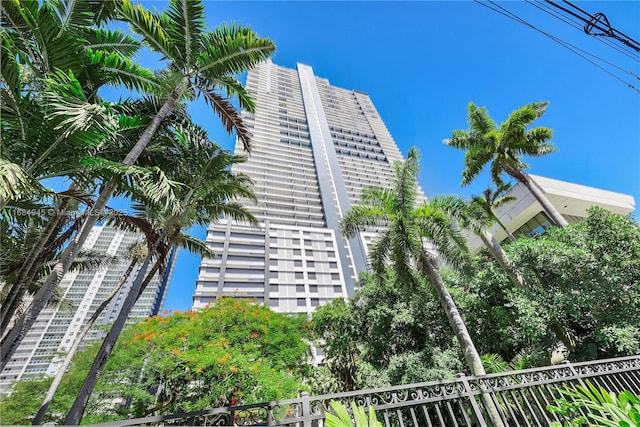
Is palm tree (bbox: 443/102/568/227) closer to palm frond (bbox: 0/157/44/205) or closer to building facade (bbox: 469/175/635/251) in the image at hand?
building facade (bbox: 469/175/635/251)

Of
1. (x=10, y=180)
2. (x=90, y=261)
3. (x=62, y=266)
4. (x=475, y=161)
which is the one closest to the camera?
(x=10, y=180)

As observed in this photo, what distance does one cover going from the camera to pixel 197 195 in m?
7.98

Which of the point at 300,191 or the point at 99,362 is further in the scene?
the point at 300,191

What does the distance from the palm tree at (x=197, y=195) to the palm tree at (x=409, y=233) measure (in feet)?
14.5

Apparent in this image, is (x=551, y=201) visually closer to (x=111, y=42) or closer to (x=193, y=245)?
(x=193, y=245)

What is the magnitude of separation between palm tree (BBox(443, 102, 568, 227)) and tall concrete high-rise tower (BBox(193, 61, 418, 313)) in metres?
24.0

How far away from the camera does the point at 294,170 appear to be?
187 feet

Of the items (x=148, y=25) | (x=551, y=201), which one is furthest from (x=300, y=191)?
(x=148, y=25)

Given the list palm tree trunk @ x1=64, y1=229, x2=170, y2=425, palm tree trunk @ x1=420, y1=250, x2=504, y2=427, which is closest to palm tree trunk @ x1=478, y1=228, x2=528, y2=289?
palm tree trunk @ x1=420, y1=250, x2=504, y2=427

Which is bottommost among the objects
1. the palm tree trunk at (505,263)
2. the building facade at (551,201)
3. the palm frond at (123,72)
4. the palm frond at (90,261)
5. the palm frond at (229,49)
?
the palm tree trunk at (505,263)

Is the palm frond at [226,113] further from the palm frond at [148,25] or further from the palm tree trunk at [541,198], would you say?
the palm tree trunk at [541,198]

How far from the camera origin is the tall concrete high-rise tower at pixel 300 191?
38781 millimetres

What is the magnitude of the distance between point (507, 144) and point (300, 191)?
44364mm

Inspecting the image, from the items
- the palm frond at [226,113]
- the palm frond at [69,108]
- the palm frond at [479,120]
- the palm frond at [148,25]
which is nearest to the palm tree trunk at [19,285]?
the palm frond at [69,108]
